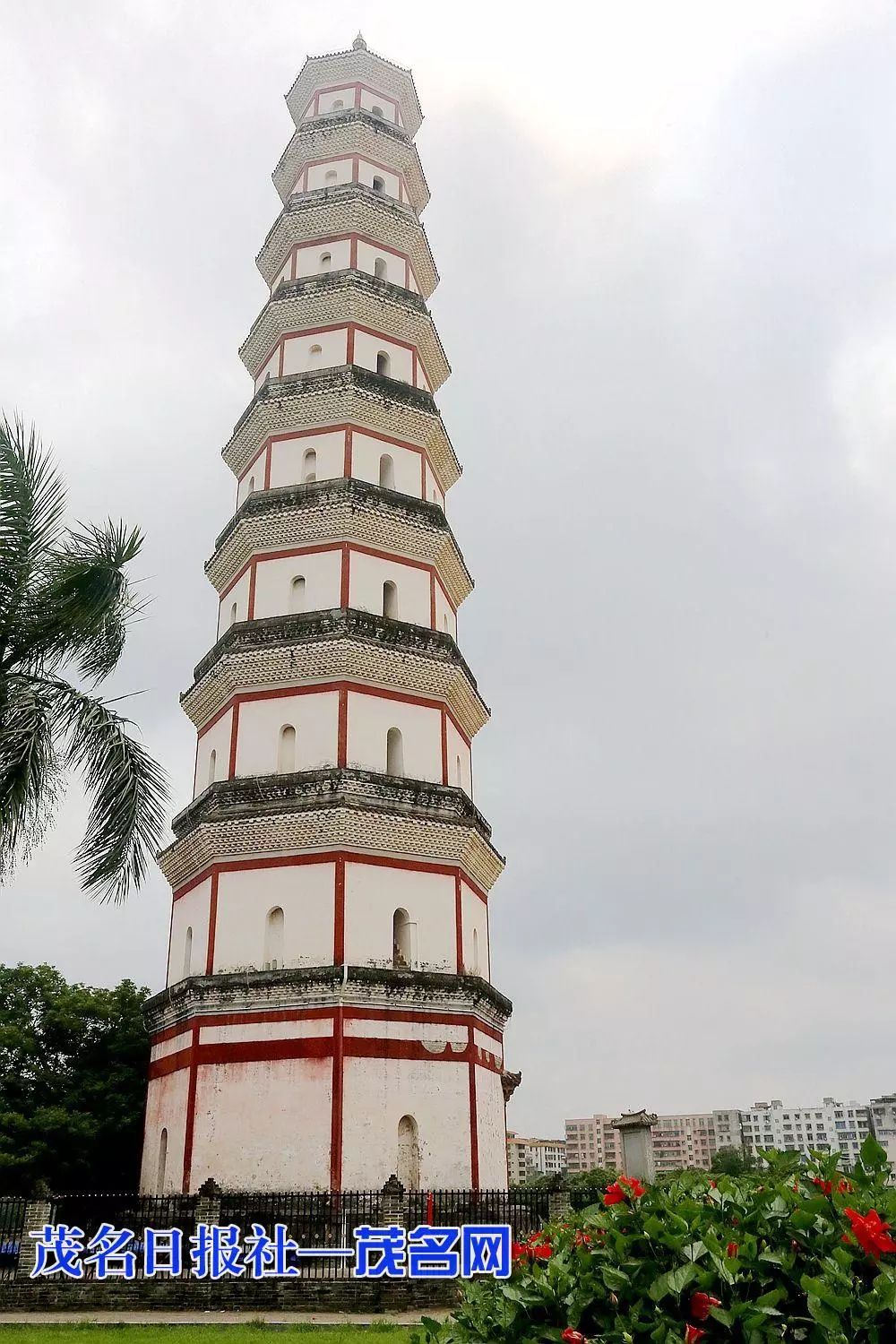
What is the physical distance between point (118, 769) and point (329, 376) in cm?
1297

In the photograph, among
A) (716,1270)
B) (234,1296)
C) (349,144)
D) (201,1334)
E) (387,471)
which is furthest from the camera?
(349,144)

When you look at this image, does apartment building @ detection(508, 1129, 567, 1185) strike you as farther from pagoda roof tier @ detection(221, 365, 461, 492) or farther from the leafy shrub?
the leafy shrub

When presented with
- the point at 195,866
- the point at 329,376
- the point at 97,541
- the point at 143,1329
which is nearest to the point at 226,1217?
the point at 143,1329

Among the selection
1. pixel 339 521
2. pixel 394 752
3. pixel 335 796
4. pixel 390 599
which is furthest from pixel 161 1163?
pixel 339 521

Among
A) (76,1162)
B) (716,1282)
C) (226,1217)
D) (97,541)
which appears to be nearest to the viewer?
(716,1282)

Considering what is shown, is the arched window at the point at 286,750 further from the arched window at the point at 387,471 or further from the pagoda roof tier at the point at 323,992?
the arched window at the point at 387,471

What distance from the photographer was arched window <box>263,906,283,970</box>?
19.3m

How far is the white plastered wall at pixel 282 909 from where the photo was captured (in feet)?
62.8

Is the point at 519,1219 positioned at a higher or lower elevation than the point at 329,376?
lower

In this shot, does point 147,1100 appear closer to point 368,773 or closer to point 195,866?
point 195,866

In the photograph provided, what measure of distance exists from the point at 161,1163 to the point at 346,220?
20678 millimetres

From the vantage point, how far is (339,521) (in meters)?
22.6

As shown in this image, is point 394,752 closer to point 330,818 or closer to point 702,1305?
point 330,818

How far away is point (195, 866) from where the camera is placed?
21031mm
